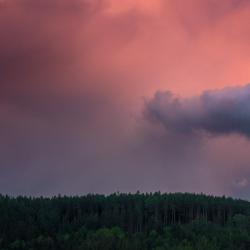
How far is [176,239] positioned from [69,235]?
30801 mm

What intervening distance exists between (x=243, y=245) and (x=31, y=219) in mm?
60357

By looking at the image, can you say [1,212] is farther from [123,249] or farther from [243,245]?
[243,245]

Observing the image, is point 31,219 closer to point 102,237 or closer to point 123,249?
point 102,237

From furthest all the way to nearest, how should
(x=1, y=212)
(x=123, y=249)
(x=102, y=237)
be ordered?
(x=1, y=212) → (x=102, y=237) → (x=123, y=249)

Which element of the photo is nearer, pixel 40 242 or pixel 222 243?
pixel 40 242

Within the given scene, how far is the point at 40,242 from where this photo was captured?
17200 cm

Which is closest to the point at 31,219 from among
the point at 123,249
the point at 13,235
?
the point at 13,235

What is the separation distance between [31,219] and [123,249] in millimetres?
41102

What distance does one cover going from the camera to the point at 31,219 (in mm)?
197375

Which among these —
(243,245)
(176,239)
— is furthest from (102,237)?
(243,245)

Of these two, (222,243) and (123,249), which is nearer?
(123,249)

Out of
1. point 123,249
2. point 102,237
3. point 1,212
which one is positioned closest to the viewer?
point 123,249

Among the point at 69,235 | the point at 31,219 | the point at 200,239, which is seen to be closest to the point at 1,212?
the point at 31,219

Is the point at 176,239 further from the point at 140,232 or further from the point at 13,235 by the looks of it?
the point at 13,235
